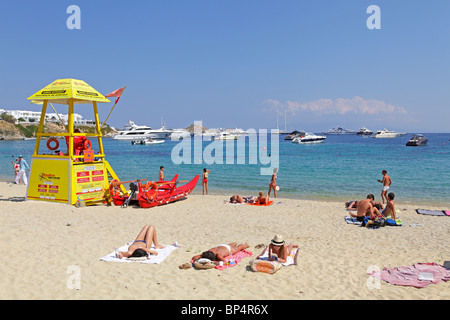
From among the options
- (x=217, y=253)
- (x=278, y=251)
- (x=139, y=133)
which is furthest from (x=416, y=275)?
(x=139, y=133)

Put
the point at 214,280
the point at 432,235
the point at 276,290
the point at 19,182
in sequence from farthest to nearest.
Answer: the point at 19,182 < the point at 432,235 < the point at 214,280 < the point at 276,290

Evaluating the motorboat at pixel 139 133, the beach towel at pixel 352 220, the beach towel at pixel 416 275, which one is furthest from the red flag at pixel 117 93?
the motorboat at pixel 139 133

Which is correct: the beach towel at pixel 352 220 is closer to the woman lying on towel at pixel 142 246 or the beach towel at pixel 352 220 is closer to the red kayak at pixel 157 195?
the woman lying on towel at pixel 142 246

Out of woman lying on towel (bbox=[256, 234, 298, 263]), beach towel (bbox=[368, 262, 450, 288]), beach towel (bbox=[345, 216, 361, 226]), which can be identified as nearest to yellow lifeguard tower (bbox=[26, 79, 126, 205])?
woman lying on towel (bbox=[256, 234, 298, 263])

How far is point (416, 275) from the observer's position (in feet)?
19.2

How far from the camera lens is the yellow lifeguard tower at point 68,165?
450 inches

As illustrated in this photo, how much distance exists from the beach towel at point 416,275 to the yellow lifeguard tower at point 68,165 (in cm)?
970

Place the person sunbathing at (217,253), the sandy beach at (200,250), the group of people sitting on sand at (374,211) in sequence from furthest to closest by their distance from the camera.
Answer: the group of people sitting on sand at (374,211)
the person sunbathing at (217,253)
the sandy beach at (200,250)
